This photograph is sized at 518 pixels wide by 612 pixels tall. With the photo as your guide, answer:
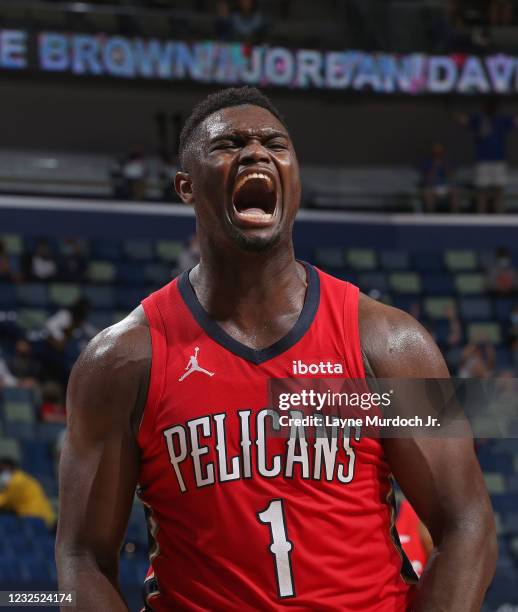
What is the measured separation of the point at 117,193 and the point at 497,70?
4864 mm

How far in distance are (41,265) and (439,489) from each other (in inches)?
410

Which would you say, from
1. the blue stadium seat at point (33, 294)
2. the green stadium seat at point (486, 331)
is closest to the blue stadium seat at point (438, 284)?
the green stadium seat at point (486, 331)

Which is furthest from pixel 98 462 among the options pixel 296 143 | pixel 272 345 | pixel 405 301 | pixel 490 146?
pixel 296 143

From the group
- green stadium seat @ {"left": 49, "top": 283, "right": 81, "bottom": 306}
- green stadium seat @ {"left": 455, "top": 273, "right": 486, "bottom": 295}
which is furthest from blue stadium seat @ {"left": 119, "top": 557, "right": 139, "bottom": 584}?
green stadium seat @ {"left": 455, "top": 273, "right": 486, "bottom": 295}

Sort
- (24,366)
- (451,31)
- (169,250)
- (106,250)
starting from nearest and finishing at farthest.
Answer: (24,366), (106,250), (169,250), (451,31)

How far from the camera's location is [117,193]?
14.5 meters

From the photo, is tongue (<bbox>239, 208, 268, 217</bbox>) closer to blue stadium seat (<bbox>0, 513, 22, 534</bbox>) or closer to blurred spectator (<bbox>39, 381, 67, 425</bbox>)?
blue stadium seat (<bbox>0, 513, 22, 534</bbox>)

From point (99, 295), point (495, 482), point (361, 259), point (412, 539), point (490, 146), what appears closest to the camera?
point (412, 539)

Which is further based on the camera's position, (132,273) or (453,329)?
(132,273)

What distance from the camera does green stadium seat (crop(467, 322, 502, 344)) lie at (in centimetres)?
1259

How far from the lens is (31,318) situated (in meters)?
11.7

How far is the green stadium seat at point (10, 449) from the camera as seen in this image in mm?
9234

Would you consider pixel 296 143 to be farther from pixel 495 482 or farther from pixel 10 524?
pixel 10 524

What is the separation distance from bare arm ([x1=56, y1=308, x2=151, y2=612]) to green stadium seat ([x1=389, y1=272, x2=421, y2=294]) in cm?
1099
